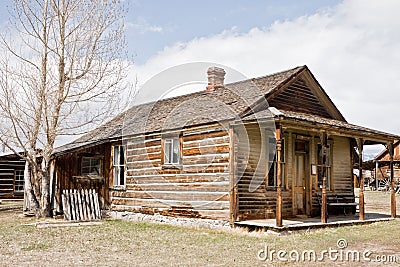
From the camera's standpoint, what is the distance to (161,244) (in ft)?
37.4

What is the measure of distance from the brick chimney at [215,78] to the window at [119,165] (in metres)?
4.29

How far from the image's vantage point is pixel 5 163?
31.6 m

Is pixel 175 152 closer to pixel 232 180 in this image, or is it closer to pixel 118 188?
pixel 232 180

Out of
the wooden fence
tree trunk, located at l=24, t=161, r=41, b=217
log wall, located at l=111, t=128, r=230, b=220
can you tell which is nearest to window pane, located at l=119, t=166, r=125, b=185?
log wall, located at l=111, t=128, r=230, b=220

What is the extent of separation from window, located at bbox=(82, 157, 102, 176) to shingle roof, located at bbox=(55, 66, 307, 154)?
772 mm

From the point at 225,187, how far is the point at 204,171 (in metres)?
1.09

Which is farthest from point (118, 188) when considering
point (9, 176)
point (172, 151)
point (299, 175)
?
point (9, 176)

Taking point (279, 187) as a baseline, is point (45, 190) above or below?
below

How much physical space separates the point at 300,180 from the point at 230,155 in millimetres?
3649

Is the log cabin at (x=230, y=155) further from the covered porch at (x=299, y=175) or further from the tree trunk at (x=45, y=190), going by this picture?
the tree trunk at (x=45, y=190)

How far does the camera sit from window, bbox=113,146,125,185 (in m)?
18.5

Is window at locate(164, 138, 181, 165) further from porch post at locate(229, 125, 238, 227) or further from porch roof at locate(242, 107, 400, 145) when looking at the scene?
porch roof at locate(242, 107, 400, 145)

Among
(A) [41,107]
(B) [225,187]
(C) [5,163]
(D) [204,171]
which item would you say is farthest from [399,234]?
(C) [5,163]

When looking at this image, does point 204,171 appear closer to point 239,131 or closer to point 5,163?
point 239,131
